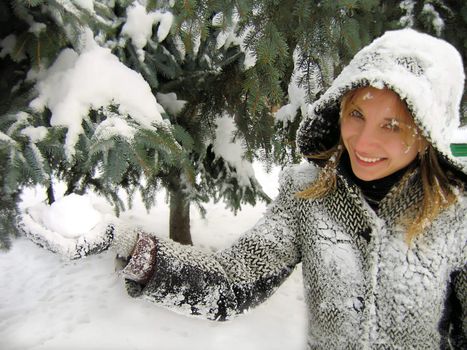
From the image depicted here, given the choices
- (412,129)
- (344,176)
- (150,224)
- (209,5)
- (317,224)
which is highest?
(209,5)

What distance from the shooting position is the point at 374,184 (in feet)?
4.76

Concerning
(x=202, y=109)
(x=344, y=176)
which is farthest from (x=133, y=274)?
(x=202, y=109)

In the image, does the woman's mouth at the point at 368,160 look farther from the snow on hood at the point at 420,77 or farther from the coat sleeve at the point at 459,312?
the coat sleeve at the point at 459,312

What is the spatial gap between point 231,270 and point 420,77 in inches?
37.1

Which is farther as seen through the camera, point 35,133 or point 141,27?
point 141,27

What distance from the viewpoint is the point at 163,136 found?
7.42 ft

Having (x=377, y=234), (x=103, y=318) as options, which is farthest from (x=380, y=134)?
(x=103, y=318)

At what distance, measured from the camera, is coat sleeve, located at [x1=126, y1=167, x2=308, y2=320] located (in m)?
1.43

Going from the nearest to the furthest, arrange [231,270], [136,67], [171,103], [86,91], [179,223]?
[231,270]
[86,91]
[136,67]
[171,103]
[179,223]

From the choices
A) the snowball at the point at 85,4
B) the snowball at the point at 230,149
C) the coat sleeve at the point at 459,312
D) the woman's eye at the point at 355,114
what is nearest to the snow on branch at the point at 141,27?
the snowball at the point at 85,4

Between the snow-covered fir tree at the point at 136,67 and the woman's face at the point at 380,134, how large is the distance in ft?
2.85

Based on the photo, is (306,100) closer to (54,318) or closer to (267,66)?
(267,66)

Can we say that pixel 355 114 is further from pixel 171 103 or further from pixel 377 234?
pixel 171 103

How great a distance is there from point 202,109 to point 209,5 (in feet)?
4.46
